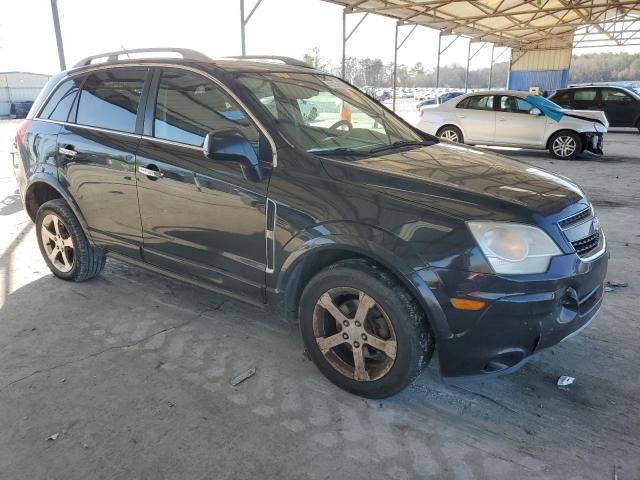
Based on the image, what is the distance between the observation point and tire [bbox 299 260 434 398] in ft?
7.77

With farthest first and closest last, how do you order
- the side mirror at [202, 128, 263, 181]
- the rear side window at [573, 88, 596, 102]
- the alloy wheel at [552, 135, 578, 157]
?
the rear side window at [573, 88, 596, 102], the alloy wheel at [552, 135, 578, 157], the side mirror at [202, 128, 263, 181]

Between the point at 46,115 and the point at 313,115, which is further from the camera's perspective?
the point at 46,115

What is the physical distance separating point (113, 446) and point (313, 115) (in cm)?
217

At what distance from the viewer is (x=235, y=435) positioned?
93.4 inches

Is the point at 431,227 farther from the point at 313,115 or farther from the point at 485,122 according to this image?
the point at 485,122

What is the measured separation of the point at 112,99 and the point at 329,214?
6.73 ft

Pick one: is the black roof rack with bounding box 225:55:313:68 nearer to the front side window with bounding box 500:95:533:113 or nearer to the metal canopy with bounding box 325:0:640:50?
the front side window with bounding box 500:95:533:113

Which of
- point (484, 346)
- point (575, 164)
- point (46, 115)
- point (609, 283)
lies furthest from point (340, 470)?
point (575, 164)

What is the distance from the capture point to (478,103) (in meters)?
11.6

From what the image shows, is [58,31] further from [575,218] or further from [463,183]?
[575,218]

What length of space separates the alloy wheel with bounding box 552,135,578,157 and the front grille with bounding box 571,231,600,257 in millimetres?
9138

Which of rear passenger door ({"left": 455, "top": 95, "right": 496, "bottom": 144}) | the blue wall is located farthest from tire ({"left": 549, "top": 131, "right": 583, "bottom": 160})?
the blue wall

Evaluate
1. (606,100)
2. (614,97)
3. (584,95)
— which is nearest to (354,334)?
(584,95)

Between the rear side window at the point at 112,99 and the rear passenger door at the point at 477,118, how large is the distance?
9.56 m
